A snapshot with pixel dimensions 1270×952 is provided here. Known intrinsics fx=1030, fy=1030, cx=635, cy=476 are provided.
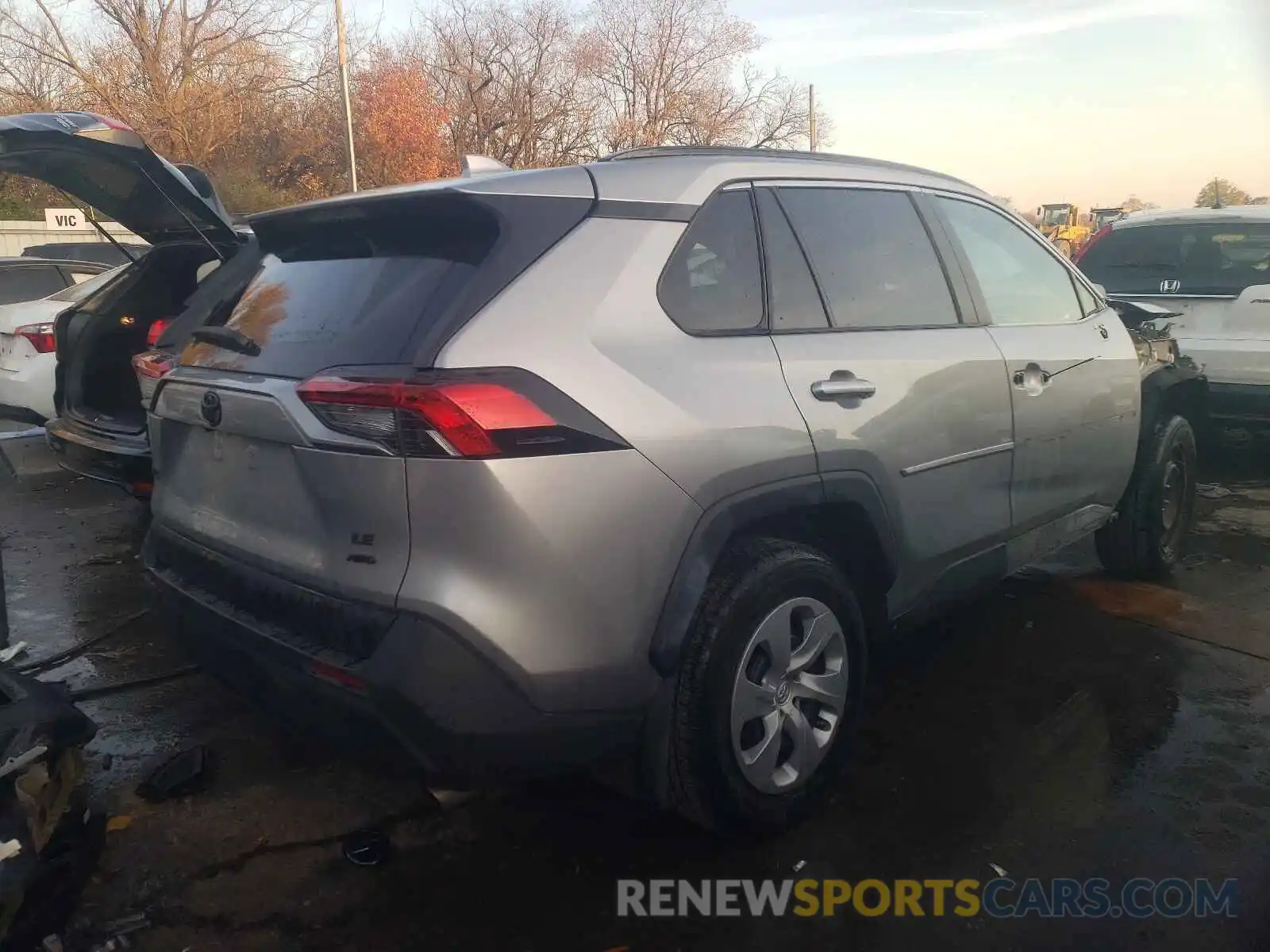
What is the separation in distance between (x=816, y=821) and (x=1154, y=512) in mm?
2810

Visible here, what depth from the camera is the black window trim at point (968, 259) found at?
3656 millimetres

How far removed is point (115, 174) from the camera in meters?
4.59

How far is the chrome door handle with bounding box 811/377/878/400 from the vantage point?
283cm

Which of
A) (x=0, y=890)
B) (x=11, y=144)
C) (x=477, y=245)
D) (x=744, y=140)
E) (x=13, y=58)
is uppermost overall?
(x=13, y=58)

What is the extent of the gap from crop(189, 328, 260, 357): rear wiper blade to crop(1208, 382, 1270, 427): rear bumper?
5.95 metres

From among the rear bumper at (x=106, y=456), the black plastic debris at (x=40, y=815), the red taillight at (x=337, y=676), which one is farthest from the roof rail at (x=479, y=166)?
the rear bumper at (x=106, y=456)

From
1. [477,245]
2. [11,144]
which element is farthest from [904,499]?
[11,144]

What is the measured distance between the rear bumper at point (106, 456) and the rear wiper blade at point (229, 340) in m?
1.79

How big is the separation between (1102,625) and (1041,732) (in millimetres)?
1214

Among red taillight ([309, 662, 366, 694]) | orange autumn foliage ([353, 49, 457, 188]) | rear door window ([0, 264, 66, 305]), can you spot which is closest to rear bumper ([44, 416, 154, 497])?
red taillight ([309, 662, 366, 694])

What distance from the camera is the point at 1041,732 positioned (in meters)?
3.48

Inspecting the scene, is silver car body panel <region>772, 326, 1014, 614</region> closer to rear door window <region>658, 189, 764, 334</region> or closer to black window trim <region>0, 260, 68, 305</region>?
rear door window <region>658, 189, 764, 334</region>

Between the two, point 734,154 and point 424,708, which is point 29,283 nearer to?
point 734,154

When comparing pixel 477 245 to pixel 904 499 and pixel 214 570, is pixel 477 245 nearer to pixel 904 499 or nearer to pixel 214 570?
pixel 214 570
